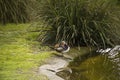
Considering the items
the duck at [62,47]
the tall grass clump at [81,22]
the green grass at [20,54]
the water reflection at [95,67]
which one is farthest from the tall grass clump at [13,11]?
the water reflection at [95,67]

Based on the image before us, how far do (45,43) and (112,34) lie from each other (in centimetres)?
183

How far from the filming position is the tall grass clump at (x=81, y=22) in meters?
9.04

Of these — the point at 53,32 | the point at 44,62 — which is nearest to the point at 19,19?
the point at 53,32

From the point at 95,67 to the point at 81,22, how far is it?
1814 millimetres

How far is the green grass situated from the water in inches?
26.8

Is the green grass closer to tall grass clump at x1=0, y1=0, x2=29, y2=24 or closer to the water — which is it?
tall grass clump at x1=0, y1=0, x2=29, y2=24

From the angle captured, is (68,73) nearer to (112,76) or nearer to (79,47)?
(112,76)

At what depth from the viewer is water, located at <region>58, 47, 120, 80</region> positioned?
6.94 m

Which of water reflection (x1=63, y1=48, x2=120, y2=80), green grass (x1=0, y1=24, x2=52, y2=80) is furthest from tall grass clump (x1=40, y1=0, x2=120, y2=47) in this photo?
green grass (x1=0, y1=24, x2=52, y2=80)

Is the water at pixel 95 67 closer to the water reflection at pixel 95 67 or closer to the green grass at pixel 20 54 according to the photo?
the water reflection at pixel 95 67

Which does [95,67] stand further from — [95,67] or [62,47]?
[62,47]

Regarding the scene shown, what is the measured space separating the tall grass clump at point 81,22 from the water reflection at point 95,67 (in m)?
0.55

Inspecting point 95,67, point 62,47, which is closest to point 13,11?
point 62,47

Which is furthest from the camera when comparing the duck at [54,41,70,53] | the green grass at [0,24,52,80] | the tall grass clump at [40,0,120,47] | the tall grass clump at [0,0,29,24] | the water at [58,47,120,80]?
the tall grass clump at [0,0,29,24]
